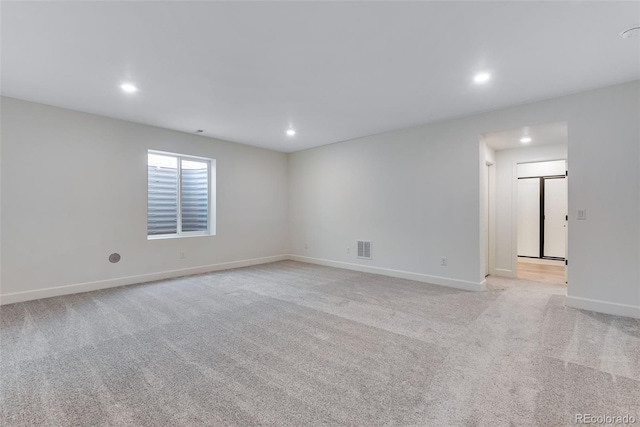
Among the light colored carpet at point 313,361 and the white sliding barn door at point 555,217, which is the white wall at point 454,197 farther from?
the white sliding barn door at point 555,217

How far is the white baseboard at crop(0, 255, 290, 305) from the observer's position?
12.1 ft

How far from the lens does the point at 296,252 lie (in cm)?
691

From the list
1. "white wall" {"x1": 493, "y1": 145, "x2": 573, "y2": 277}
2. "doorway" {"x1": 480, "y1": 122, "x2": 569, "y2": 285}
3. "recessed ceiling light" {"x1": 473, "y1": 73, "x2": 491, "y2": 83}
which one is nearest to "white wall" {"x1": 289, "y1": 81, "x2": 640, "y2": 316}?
"doorway" {"x1": 480, "y1": 122, "x2": 569, "y2": 285}

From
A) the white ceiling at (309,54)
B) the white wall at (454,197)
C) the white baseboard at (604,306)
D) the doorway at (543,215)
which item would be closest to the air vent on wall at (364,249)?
the white wall at (454,197)

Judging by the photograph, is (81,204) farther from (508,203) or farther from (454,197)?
(508,203)

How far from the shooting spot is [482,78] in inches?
122

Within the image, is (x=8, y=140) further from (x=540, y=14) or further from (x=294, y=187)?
(x=540, y=14)

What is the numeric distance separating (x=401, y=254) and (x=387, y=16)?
3767mm

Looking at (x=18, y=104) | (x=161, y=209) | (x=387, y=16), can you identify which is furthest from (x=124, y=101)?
(x=387, y=16)

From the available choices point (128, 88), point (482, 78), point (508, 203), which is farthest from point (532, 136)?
point (128, 88)

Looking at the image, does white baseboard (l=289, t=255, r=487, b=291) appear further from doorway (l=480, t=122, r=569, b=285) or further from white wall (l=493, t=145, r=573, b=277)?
white wall (l=493, t=145, r=573, b=277)

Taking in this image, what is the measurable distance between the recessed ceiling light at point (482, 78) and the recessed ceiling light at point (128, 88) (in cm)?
380

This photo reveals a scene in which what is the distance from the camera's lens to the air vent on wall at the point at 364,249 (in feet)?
18.1

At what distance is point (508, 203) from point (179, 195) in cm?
603
